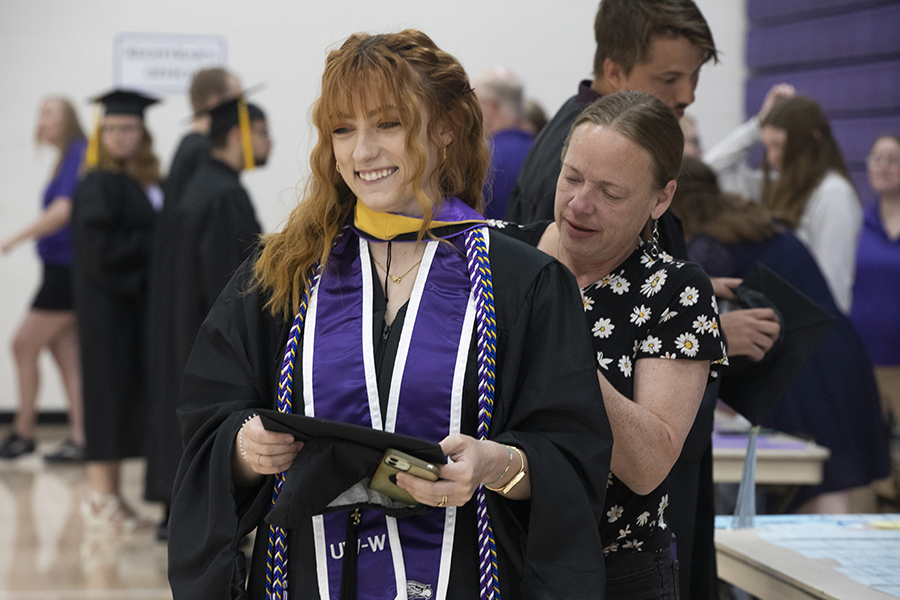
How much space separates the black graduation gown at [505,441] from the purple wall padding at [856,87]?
571 cm

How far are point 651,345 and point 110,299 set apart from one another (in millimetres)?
4059

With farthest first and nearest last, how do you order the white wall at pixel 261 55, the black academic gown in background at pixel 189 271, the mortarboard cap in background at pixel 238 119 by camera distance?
the white wall at pixel 261 55, the mortarboard cap in background at pixel 238 119, the black academic gown in background at pixel 189 271

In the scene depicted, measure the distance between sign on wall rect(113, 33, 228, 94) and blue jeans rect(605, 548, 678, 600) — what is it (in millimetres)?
6453

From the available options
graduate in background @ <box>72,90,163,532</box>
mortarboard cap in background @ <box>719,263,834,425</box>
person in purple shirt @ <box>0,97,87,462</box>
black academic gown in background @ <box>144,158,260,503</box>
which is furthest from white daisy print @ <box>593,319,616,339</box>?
person in purple shirt @ <box>0,97,87,462</box>

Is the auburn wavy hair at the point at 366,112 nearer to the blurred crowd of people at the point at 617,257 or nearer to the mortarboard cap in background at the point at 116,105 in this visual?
the blurred crowd of people at the point at 617,257

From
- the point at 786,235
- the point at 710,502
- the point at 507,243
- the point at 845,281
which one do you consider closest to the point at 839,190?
the point at 845,281

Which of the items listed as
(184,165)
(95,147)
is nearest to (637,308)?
(184,165)

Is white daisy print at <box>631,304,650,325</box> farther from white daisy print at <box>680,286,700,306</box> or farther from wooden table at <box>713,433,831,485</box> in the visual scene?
wooden table at <box>713,433,831,485</box>

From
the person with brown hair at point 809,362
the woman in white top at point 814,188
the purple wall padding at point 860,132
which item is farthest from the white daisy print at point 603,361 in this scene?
the purple wall padding at point 860,132

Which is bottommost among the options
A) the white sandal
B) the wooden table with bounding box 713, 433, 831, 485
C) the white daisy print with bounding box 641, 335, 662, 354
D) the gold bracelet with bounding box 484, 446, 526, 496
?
the white sandal

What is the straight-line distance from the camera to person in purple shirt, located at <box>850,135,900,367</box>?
4953 mm

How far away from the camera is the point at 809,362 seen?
365cm

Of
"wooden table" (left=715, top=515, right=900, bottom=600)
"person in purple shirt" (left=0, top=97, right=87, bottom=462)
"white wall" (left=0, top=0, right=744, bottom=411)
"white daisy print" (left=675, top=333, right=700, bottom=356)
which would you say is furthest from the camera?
"white wall" (left=0, top=0, right=744, bottom=411)

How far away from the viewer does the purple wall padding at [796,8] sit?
21.1ft
